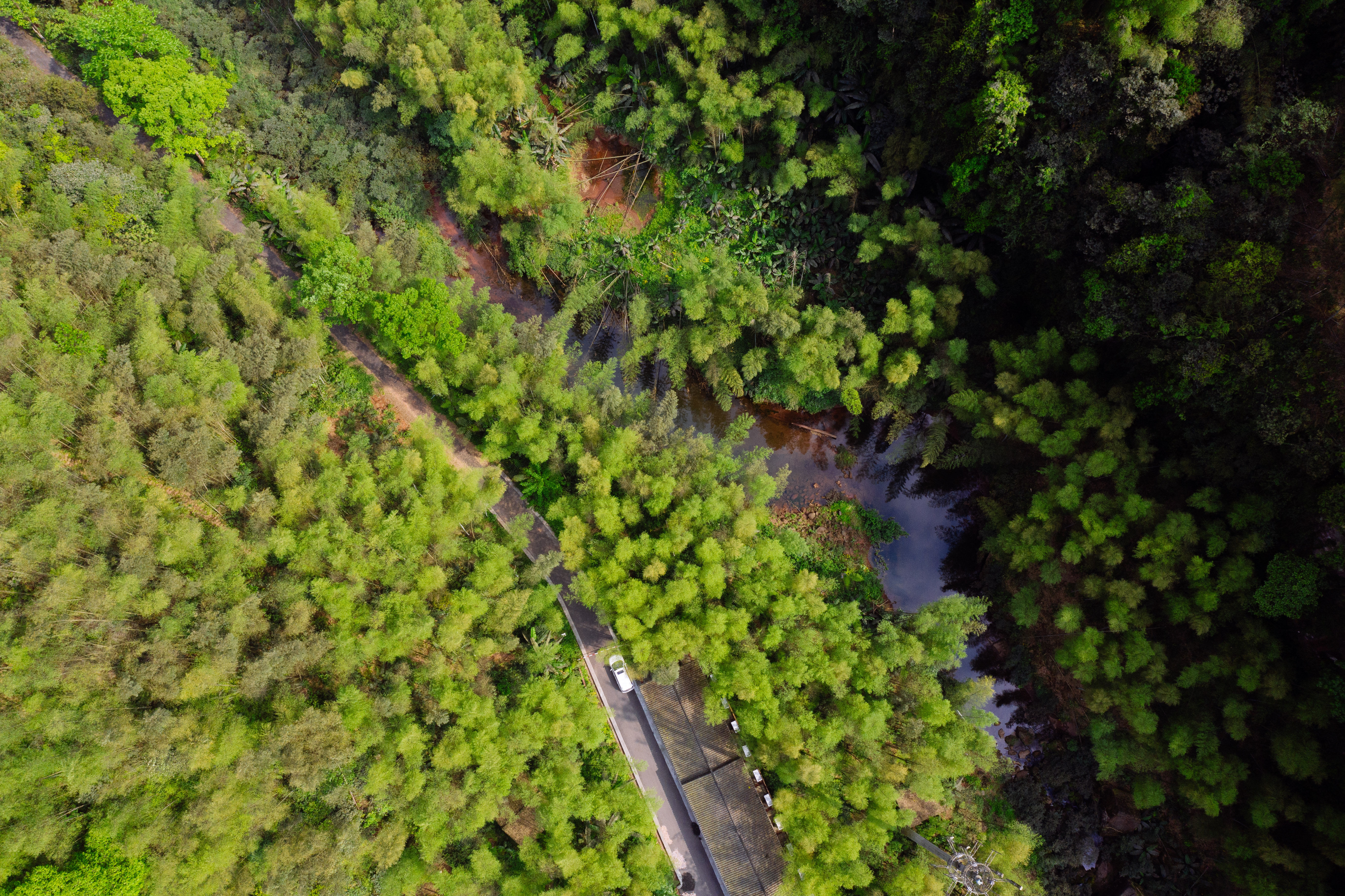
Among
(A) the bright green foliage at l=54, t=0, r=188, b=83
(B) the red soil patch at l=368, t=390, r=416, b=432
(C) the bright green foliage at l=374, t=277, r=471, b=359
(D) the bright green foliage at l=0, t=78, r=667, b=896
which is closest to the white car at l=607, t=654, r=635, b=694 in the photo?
(D) the bright green foliage at l=0, t=78, r=667, b=896

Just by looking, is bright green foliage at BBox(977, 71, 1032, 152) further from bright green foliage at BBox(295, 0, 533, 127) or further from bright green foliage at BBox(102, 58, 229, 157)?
Answer: bright green foliage at BBox(102, 58, 229, 157)

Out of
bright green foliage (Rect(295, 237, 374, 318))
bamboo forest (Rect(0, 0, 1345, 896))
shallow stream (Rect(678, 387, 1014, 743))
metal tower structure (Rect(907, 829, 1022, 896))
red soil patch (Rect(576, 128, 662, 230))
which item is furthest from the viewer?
red soil patch (Rect(576, 128, 662, 230))

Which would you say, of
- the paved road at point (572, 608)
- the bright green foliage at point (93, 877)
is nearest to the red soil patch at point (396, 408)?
the paved road at point (572, 608)

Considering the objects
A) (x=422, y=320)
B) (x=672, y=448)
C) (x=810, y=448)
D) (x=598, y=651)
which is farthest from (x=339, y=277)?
(x=810, y=448)

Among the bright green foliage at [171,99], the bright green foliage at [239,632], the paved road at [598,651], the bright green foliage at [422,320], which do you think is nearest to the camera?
the bright green foliage at [239,632]

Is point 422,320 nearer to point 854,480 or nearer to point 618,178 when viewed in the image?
point 618,178

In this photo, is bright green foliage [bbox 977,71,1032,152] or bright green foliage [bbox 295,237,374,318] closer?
bright green foliage [bbox 977,71,1032,152]

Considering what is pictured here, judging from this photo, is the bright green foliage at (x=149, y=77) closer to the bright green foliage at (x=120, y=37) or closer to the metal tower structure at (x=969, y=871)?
the bright green foliage at (x=120, y=37)
